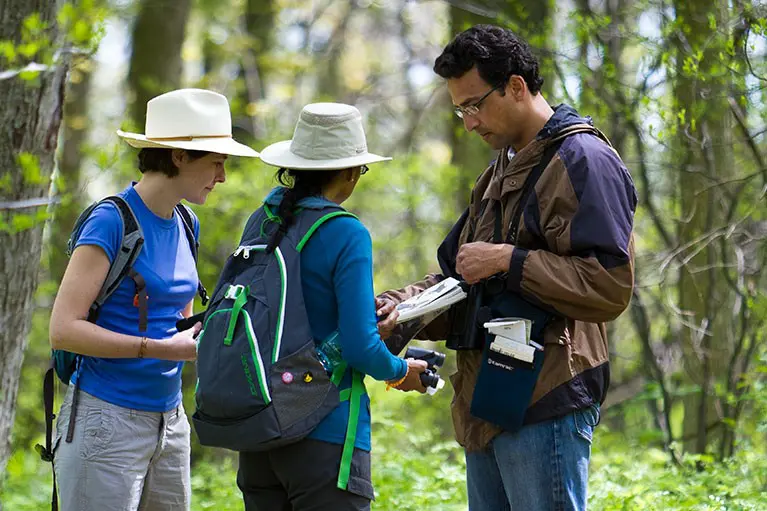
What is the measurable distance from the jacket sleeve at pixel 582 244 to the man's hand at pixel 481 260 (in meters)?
0.03

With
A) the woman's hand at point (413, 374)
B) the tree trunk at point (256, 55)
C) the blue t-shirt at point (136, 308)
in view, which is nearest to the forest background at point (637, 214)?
the tree trunk at point (256, 55)

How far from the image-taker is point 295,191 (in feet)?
8.83

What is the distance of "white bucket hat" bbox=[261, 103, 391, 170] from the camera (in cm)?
267

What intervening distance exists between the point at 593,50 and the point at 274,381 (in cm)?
452

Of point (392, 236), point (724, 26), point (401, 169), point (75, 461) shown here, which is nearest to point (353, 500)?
point (75, 461)

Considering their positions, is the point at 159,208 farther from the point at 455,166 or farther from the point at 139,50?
the point at 139,50

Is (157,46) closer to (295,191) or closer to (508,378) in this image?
(295,191)

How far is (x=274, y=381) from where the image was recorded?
248 cm

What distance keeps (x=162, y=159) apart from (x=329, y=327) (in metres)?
0.92

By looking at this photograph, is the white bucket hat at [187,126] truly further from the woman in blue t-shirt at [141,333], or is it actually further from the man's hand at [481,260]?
the man's hand at [481,260]

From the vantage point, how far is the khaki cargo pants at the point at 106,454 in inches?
112

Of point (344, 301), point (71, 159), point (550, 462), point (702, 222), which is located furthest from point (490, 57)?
point (71, 159)

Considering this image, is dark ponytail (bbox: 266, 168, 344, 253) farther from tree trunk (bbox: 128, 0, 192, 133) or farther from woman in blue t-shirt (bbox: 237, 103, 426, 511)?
tree trunk (bbox: 128, 0, 192, 133)

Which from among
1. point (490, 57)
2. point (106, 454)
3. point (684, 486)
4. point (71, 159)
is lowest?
point (684, 486)
